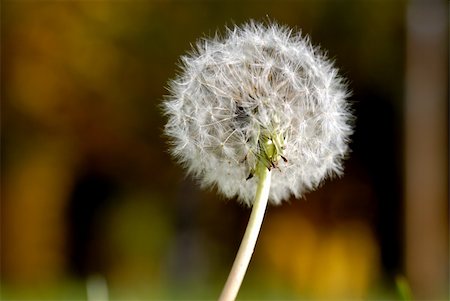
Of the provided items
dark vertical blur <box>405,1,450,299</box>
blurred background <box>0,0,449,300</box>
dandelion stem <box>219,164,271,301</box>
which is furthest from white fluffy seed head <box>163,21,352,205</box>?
dark vertical blur <box>405,1,450,299</box>

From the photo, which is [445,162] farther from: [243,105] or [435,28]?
[243,105]

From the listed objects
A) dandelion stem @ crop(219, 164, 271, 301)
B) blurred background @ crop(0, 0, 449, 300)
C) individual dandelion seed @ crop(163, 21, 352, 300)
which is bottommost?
dandelion stem @ crop(219, 164, 271, 301)

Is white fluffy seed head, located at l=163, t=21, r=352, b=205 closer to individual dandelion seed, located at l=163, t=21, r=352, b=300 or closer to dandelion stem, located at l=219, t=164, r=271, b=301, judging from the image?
individual dandelion seed, located at l=163, t=21, r=352, b=300

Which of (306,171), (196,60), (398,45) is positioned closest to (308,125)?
(306,171)

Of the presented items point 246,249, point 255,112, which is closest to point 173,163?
point 255,112

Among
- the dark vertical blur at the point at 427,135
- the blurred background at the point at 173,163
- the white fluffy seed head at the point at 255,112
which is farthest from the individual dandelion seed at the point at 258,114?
the dark vertical blur at the point at 427,135

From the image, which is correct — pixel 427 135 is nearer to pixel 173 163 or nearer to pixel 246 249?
pixel 173 163
